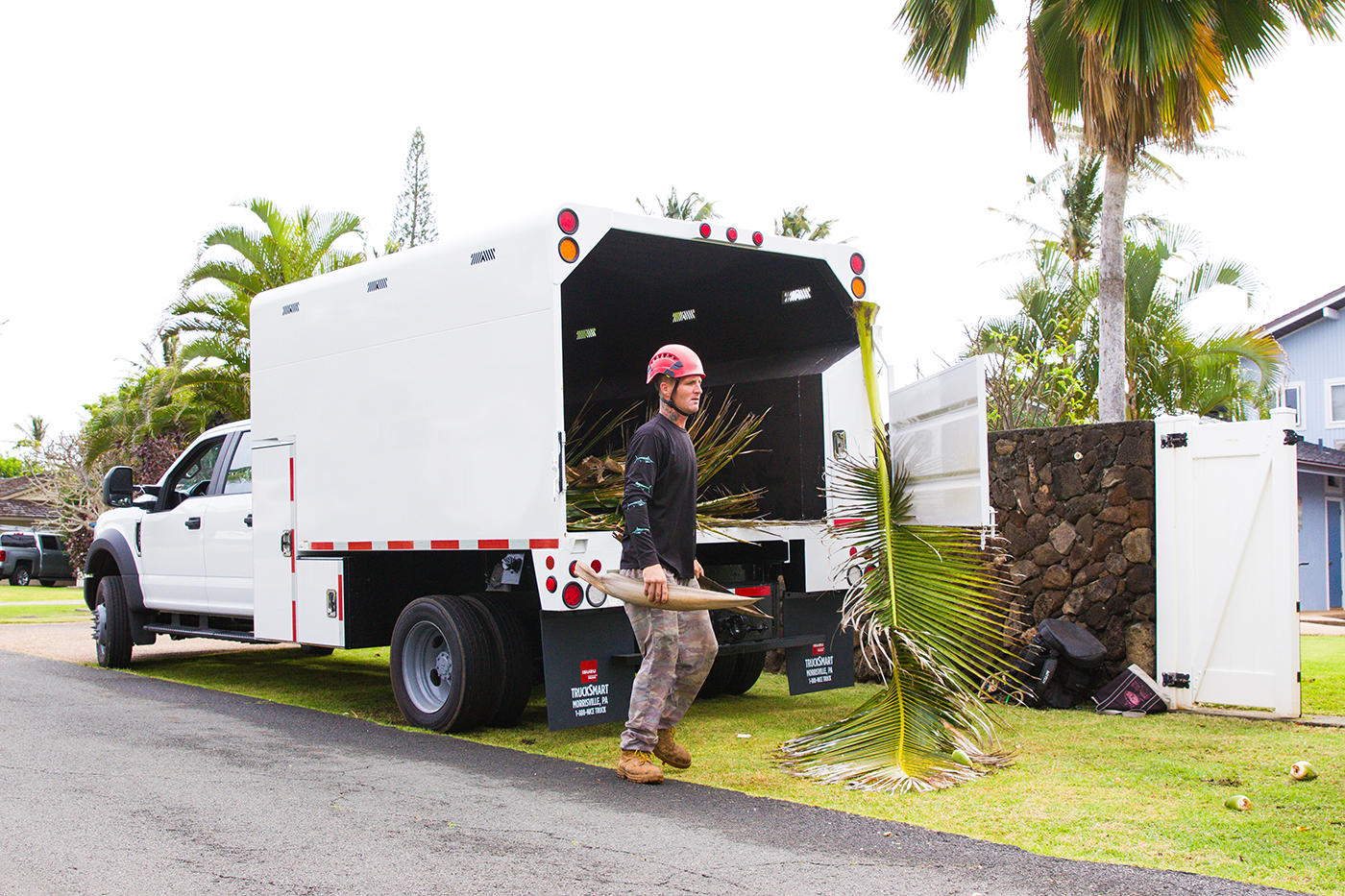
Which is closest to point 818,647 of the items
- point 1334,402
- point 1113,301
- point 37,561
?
point 1113,301

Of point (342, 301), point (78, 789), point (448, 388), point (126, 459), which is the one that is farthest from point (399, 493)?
point (126, 459)

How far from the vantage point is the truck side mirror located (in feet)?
32.8

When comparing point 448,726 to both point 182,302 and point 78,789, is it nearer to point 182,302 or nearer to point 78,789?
point 78,789

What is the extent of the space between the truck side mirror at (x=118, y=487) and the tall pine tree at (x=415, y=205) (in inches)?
1191

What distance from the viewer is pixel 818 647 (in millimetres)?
7727

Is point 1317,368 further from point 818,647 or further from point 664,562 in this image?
point 664,562

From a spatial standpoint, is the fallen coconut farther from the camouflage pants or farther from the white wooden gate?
the camouflage pants

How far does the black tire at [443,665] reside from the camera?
698cm

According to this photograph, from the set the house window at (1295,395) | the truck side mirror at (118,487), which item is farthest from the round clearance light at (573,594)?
the house window at (1295,395)

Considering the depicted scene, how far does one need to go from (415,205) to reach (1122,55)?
3166 centimetres

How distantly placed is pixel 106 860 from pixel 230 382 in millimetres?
16131

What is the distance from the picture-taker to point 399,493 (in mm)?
7480

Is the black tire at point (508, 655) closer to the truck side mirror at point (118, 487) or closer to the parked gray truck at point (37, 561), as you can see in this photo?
the truck side mirror at point (118, 487)

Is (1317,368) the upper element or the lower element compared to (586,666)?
upper
